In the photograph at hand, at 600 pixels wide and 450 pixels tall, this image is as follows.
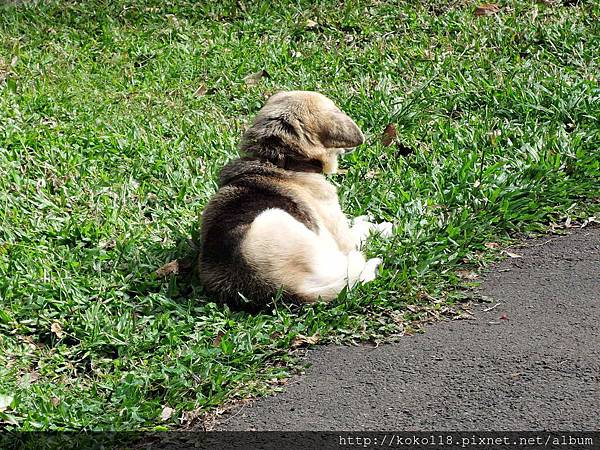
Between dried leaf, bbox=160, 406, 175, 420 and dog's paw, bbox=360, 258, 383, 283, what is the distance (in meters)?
1.37

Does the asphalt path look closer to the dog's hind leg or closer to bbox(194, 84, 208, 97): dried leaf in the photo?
the dog's hind leg

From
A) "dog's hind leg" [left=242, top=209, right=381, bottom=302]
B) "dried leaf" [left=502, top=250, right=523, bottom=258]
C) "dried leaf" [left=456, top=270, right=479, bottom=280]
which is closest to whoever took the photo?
"dog's hind leg" [left=242, top=209, right=381, bottom=302]

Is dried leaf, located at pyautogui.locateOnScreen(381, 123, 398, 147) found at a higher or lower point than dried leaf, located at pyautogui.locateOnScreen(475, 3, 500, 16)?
lower

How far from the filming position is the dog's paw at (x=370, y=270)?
208 inches

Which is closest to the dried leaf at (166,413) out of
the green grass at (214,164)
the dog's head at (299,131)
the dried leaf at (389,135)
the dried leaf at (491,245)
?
the green grass at (214,164)

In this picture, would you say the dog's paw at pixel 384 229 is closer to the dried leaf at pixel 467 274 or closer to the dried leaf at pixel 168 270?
the dried leaf at pixel 467 274

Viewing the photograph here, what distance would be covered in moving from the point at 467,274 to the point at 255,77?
3469 mm

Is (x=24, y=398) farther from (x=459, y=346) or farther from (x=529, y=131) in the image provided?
(x=529, y=131)

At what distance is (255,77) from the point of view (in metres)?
8.32

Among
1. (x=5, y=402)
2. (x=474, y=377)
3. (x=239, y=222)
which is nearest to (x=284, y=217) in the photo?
(x=239, y=222)

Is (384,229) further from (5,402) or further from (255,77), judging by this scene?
(255,77)

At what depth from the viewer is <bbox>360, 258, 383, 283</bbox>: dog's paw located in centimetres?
529

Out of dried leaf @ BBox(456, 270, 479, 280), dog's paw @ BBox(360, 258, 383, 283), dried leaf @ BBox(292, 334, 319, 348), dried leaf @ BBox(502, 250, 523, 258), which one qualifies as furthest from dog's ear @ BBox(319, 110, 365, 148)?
dried leaf @ BBox(292, 334, 319, 348)

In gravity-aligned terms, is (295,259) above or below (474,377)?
above
